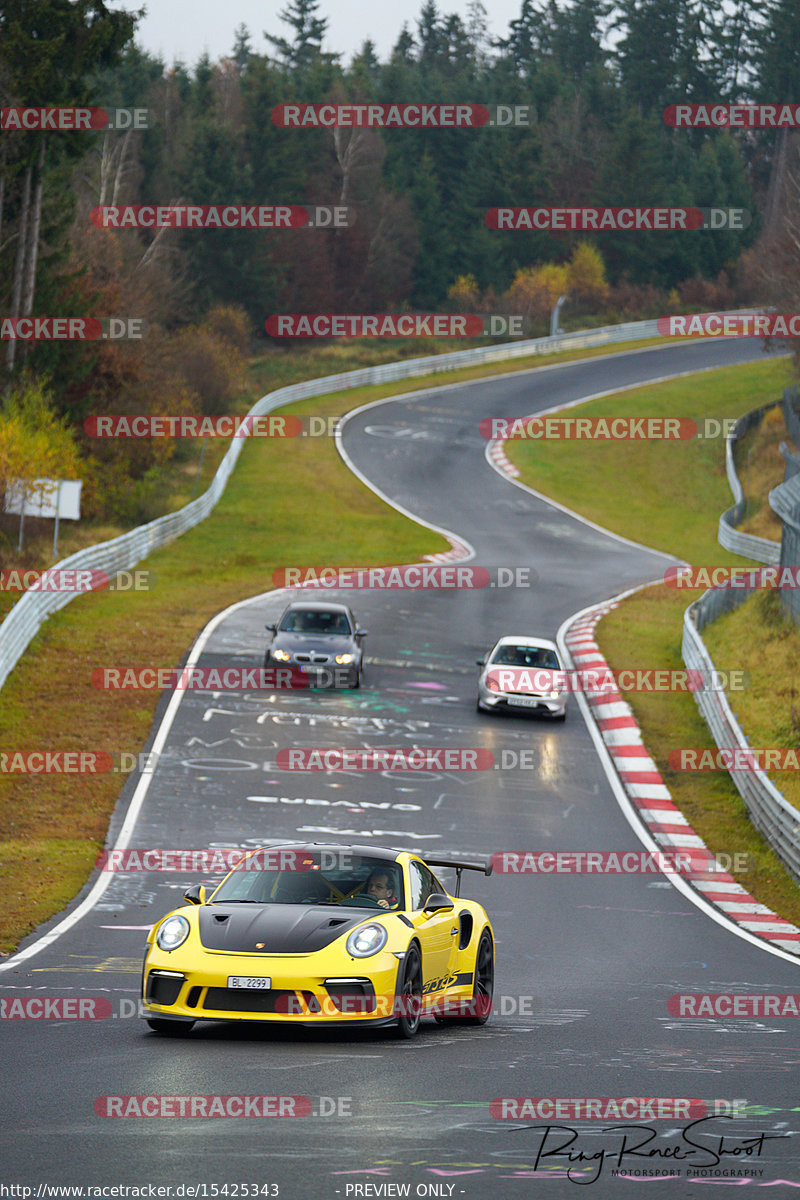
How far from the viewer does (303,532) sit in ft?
167

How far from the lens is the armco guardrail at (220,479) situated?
29750 millimetres

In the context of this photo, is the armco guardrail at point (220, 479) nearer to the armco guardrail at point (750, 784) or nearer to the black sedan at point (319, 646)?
the black sedan at point (319, 646)

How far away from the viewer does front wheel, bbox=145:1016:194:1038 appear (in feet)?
31.2

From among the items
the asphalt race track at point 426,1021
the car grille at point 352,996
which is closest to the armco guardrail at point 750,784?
the asphalt race track at point 426,1021

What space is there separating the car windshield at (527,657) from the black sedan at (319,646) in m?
2.79

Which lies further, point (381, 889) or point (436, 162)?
point (436, 162)

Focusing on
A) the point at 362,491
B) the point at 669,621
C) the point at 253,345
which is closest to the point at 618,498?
the point at 362,491

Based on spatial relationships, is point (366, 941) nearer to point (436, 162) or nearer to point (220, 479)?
point (220, 479)

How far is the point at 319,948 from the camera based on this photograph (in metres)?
9.38

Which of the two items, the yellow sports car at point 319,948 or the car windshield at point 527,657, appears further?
the car windshield at point 527,657

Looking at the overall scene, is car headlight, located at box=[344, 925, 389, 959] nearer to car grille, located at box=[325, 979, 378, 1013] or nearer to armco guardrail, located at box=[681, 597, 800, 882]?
car grille, located at box=[325, 979, 378, 1013]

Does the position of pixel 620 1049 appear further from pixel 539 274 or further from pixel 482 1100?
pixel 539 274

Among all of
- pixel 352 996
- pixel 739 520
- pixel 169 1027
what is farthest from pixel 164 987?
pixel 739 520

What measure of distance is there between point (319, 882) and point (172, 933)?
1.21 m
